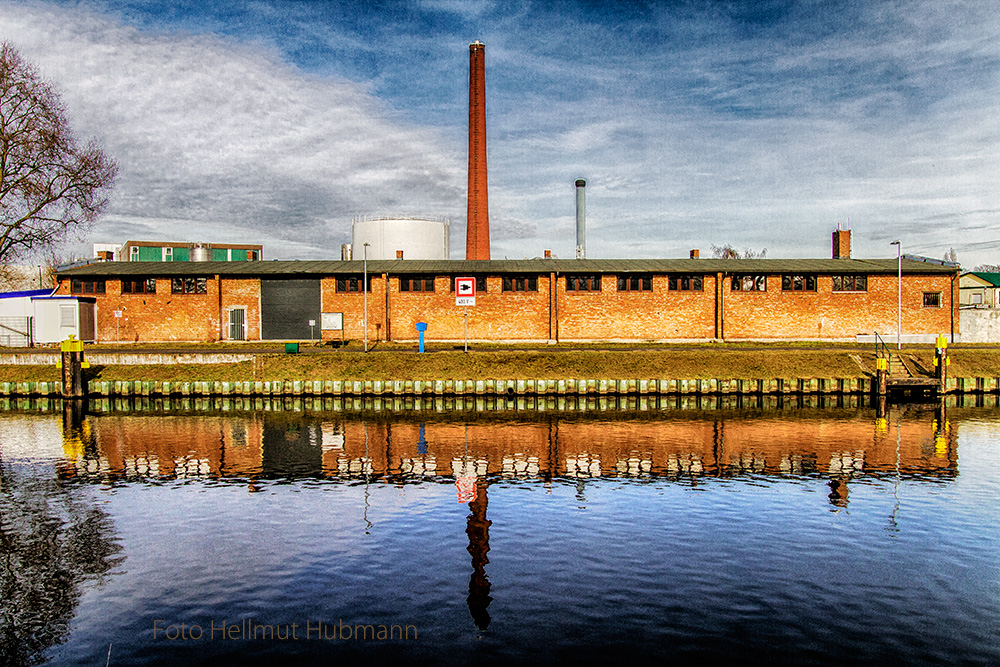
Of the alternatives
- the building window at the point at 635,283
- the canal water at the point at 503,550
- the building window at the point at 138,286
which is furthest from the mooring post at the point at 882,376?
the building window at the point at 138,286

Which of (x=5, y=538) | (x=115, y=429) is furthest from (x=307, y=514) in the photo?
(x=115, y=429)

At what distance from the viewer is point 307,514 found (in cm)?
1756

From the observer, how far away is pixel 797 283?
53.1 meters

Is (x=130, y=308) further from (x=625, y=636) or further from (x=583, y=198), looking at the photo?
(x=625, y=636)

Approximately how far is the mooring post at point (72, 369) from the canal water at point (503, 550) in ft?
42.7

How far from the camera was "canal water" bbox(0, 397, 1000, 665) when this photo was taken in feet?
36.2

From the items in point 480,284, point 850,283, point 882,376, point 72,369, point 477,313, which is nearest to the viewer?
point 882,376

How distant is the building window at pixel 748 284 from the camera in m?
53.2

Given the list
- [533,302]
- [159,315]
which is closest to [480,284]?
[533,302]

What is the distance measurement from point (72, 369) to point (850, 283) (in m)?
54.2

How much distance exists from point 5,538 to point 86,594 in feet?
15.4

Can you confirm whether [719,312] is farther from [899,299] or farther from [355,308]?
[355,308]

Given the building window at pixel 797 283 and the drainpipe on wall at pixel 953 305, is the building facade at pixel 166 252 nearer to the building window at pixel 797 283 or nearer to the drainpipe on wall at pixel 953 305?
the building window at pixel 797 283

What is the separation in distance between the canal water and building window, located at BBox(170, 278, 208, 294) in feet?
86.3
